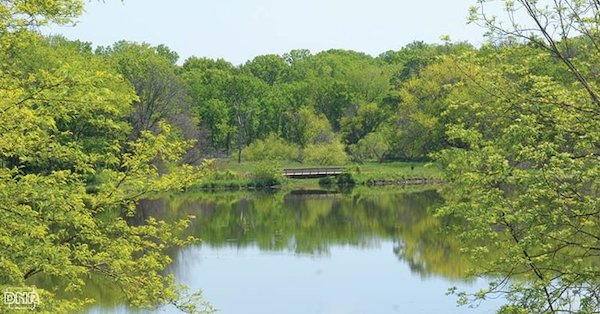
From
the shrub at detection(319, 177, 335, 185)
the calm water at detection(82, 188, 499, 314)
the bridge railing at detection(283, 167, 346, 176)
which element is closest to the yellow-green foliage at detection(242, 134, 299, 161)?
the bridge railing at detection(283, 167, 346, 176)

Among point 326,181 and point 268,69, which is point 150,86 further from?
point 268,69

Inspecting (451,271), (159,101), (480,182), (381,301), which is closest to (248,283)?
(381,301)

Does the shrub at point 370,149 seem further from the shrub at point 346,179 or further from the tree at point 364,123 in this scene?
the shrub at point 346,179

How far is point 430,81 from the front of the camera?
169 feet

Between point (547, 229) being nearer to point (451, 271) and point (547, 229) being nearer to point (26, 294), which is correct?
point (26, 294)

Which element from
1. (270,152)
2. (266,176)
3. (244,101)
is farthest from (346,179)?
(244,101)

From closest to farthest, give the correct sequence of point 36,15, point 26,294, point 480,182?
1. point 26,294
2. point 36,15
3. point 480,182

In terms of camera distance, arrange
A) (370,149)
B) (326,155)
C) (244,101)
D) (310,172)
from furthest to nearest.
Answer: (244,101) → (370,149) → (326,155) → (310,172)

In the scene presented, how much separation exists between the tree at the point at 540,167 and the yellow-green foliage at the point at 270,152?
46.4 metres

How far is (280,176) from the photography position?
154ft

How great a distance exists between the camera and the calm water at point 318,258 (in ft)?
58.3

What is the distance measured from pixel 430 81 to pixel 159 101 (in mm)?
18154

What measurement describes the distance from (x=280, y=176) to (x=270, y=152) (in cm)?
844

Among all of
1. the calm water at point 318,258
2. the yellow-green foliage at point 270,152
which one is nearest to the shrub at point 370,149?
the yellow-green foliage at point 270,152
